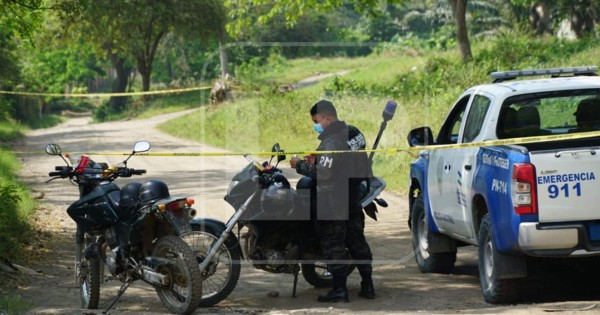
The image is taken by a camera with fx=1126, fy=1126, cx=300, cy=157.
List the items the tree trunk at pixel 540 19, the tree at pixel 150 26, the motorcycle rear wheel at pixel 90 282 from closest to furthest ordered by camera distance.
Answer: the motorcycle rear wheel at pixel 90 282, the tree trunk at pixel 540 19, the tree at pixel 150 26

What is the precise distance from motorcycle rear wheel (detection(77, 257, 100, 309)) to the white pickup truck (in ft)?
10.3

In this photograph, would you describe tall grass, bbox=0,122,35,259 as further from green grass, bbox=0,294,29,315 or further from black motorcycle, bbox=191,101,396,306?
black motorcycle, bbox=191,101,396,306

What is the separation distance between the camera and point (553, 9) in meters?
43.2

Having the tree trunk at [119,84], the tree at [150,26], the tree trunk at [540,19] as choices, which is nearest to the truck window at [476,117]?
the tree trunk at [540,19]

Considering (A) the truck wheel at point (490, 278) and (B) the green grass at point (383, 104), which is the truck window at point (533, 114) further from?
(B) the green grass at point (383, 104)

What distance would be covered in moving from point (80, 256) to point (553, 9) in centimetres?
3608

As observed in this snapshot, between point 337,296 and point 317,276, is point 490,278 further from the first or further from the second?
point 317,276

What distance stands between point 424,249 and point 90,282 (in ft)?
11.4

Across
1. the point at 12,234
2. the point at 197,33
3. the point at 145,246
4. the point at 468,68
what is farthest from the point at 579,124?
the point at 197,33

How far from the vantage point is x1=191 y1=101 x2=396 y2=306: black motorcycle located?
30.0 feet

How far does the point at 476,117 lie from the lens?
32.4ft

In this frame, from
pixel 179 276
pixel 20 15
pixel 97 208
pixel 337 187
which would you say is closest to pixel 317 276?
pixel 337 187

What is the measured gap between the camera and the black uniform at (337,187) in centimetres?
931

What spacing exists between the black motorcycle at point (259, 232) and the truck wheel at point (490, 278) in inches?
45.4
